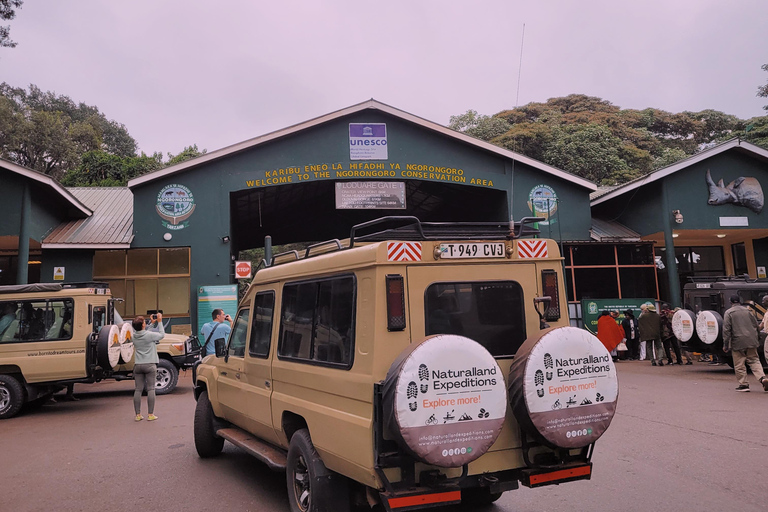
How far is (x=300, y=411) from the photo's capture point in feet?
15.7

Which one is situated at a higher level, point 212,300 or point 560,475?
point 212,300

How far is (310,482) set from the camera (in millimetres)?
4418

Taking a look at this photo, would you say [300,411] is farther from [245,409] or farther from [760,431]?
[760,431]

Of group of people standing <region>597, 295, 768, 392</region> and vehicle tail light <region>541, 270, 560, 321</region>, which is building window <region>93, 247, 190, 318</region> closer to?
group of people standing <region>597, 295, 768, 392</region>

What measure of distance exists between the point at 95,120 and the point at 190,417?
177ft

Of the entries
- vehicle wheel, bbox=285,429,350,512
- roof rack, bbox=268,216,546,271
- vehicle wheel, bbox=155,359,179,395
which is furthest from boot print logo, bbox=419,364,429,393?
vehicle wheel, bbox=155,359,179,395

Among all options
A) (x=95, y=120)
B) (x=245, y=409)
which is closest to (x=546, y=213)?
(x=245, y=409)

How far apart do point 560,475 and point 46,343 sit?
391 inches

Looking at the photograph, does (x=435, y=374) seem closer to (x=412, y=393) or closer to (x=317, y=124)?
(x=412, y=393)

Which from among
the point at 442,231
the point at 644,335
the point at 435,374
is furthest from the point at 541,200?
the point at 435,374

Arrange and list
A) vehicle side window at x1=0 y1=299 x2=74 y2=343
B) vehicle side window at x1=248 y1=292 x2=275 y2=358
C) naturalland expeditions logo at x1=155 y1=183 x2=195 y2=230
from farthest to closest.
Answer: naturalland expeditions logo at x1=155 y1=183 x2=195 y2=230 < vehicle side window at x1=0 y1=299 x2=74 y2=343 < vehicle side window at x1=248 y1=292 x2=275 y2=358

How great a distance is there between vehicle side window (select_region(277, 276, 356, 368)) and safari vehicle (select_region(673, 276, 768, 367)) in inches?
449

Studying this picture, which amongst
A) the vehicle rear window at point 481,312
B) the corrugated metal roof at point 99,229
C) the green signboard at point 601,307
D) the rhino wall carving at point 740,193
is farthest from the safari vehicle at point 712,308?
the corrugated metal roof at point 99,229

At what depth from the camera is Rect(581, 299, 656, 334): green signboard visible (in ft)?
62.8
